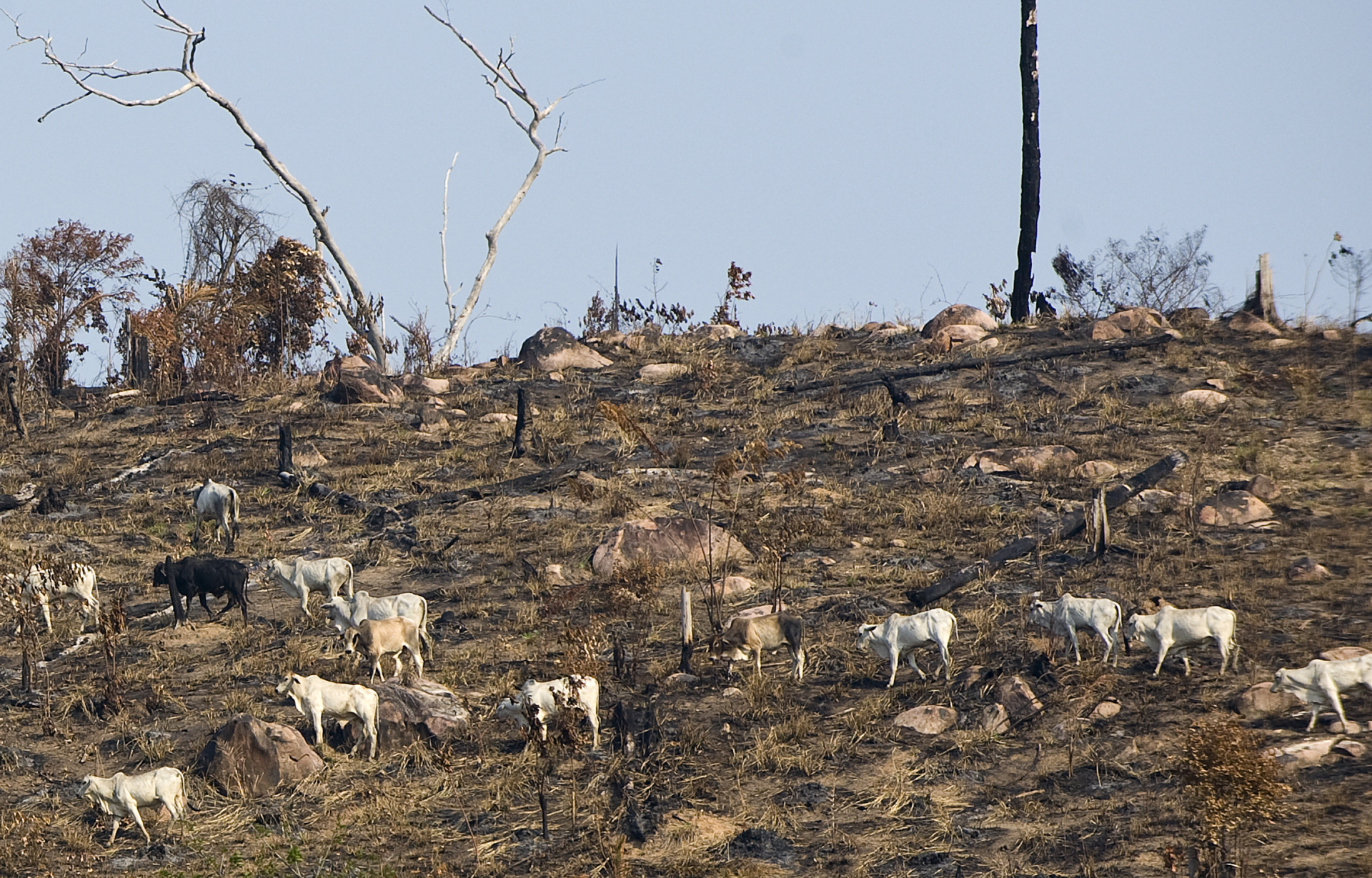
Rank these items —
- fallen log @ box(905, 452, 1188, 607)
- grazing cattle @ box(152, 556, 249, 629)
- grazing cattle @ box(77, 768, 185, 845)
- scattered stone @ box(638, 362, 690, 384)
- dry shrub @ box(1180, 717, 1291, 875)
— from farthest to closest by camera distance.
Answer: scattered stone @ box(638, 362, 690, 384)
grazing cattle @ box(152, 556, 249, 629)
fallen log @ box(905, 452, 1188, 607)
grazing cattle @ box(77, 768, 185, 845)
dry shrub @ box(1180, 717, 1291, 875)

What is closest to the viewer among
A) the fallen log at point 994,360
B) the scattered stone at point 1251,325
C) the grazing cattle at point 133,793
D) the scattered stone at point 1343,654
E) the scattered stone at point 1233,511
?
the grazing cattle at point 133,793

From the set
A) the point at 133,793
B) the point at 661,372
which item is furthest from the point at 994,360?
the point at 133,793

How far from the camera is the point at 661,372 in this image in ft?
90.9

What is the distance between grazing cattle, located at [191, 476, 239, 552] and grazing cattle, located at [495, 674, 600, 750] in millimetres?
8322

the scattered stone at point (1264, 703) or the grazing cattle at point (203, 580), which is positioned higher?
the grazing cattle at point (203, 580)

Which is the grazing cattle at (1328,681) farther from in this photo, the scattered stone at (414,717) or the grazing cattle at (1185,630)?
the scattered stone at (414,717)

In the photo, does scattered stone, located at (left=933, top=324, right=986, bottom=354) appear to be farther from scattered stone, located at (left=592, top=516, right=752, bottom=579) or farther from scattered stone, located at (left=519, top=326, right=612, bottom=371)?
scattered stone, located at (left=592, top=516, right=752, bottom=579)

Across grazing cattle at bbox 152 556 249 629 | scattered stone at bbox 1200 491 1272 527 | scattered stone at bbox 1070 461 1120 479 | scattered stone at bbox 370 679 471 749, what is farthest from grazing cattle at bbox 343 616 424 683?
scattered stone at bbox 1070 461 1120 479

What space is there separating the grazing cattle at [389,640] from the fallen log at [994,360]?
1257 centimetres

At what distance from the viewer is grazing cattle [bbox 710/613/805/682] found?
48.1ft

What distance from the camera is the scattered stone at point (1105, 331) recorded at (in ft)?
88.1

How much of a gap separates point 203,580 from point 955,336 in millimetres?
16137

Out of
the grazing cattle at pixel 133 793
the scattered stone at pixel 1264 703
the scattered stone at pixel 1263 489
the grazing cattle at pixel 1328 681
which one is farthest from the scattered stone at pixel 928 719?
the scattered stone at pixel 1263 489

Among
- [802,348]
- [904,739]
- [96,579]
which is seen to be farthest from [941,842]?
[802,348]
